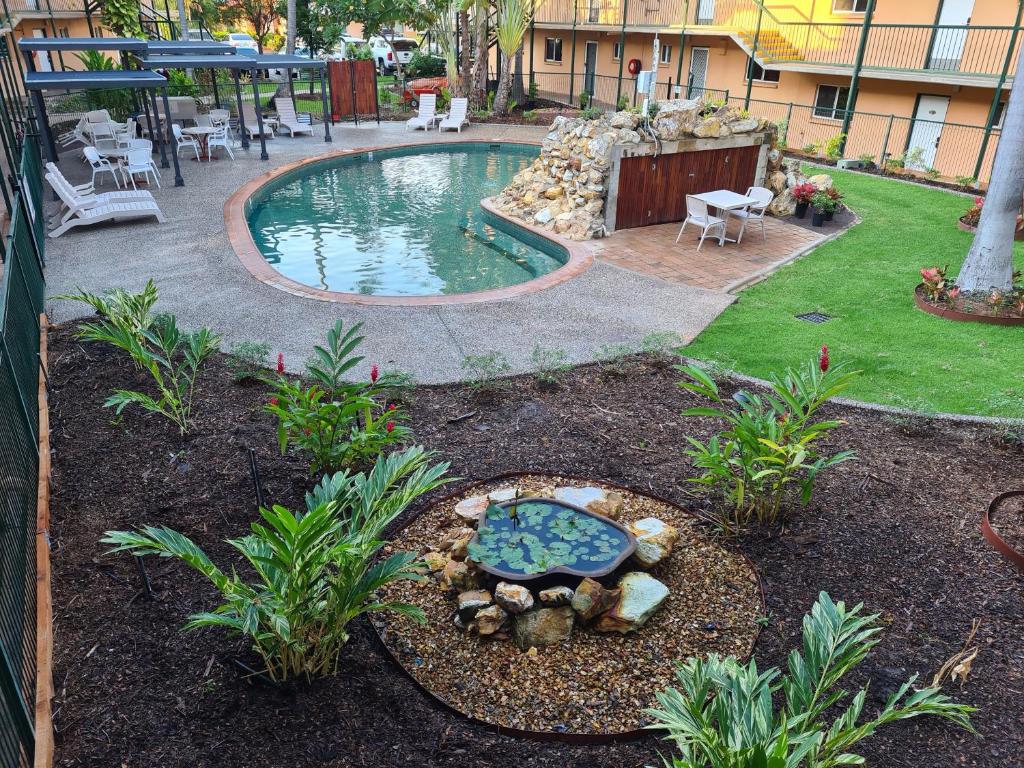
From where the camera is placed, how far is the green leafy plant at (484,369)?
6566 mm

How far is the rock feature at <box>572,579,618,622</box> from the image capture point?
3822mm

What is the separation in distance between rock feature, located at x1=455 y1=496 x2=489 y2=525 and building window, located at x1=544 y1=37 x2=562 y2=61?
1247 inches

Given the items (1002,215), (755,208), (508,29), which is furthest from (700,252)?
(508,29)

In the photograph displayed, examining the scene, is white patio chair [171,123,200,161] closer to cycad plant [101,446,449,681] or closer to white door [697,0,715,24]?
cycad plant [101,446,449,681]

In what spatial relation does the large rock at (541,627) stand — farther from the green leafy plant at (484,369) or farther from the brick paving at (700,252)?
the brick paving at (700,252)

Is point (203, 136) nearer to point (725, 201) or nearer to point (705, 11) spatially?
point (725, 201)

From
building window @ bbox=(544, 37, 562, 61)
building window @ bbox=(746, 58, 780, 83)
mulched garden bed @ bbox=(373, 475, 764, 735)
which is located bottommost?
mulched garden bed @ bbox=(373, 475, 764, 735)

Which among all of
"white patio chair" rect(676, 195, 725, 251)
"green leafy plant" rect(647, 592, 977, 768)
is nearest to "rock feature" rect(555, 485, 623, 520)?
"green leafy plant" rect(647, 592, 977, 768)

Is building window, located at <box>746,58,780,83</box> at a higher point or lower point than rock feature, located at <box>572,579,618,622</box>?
higher

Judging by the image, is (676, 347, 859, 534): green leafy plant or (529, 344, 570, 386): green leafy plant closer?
(676, 347, 859, 534): green leafy plant

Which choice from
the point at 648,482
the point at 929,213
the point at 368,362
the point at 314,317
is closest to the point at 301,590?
the point at 648,482

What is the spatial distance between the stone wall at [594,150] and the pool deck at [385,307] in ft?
2.68

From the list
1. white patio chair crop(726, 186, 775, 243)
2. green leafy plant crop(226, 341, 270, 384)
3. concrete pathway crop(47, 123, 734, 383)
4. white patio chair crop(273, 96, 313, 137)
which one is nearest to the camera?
green leafy plant crop(226, 341, 270, 384)

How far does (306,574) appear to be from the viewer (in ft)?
10.3
